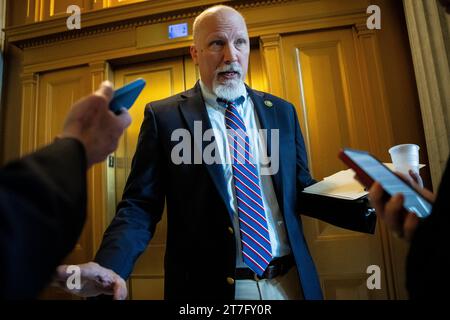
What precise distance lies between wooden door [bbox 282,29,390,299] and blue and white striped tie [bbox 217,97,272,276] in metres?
0.87

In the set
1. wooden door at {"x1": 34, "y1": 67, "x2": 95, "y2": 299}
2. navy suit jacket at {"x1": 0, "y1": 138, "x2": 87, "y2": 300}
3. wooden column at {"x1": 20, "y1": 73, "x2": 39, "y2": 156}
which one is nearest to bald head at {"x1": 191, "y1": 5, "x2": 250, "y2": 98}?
navy suit jacket at {"x1": 0, "y1": 138, "x2": 87, "y2": 300}

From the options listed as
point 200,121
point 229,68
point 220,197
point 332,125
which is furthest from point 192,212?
point 332,125

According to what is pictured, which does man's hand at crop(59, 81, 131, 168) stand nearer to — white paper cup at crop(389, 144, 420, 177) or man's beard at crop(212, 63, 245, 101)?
man's beard at crop(212, 63, 245, 101)

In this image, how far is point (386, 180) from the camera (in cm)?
58

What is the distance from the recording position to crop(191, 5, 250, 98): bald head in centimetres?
122

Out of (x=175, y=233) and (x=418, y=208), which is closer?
(x=418, y=208)

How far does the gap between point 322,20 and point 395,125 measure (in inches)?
31.8

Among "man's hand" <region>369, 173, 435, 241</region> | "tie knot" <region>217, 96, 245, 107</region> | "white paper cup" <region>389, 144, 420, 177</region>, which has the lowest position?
"man's hand" <region>369, 173, 435, 241</region>

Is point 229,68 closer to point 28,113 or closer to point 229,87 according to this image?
point 229,87

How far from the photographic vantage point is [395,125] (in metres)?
1.84

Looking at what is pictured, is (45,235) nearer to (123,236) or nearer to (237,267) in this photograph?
(123,236)

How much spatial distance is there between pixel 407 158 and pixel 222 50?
799mm

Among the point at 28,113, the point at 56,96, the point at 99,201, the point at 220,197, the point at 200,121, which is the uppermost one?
the point at 56,96

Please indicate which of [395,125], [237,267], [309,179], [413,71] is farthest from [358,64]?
[237,267]
